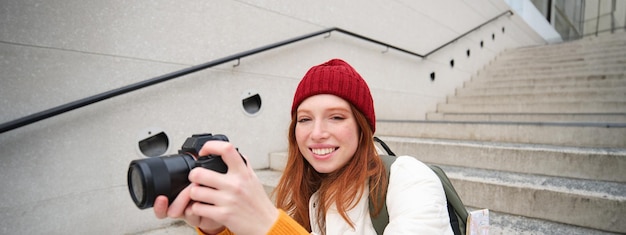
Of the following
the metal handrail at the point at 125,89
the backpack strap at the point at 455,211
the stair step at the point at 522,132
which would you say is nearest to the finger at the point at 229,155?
the backpack strap at the point at 455,211

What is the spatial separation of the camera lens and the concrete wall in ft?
5.00

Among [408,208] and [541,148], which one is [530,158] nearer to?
[541,148]

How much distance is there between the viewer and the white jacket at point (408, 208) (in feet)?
2.40

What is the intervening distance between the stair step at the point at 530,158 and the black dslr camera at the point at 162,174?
7.53ft

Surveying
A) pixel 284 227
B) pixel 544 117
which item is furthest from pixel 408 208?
pixel 544 117

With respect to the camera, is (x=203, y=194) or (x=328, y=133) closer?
(x=203, y=194)

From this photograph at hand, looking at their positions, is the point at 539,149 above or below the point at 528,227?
above

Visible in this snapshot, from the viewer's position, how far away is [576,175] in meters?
1.97

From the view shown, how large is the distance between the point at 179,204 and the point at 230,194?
0.37ft

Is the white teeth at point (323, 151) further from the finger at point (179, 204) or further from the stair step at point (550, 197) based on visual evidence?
the stair step at point (550, 197)

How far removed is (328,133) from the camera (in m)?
0.93

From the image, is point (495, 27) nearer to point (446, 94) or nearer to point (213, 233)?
point (446, 94)

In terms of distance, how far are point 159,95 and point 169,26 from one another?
47cm

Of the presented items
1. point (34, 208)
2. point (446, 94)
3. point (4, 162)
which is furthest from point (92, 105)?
point (446, 94)
